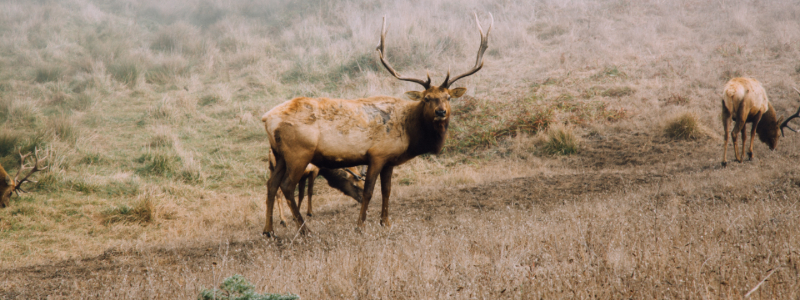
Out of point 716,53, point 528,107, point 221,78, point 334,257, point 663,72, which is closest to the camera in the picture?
point 334,257

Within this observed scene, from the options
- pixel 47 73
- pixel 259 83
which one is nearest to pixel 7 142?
pixel 259 83

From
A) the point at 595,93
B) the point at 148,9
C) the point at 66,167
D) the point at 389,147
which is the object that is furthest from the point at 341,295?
the point at 148,9

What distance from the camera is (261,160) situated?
40.0 ft

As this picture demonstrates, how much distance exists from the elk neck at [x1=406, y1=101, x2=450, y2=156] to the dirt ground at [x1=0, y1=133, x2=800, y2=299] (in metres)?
1.05

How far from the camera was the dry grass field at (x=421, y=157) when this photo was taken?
12.7 ft

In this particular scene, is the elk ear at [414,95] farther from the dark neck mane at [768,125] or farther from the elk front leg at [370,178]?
the dark neck mane at [768,125]

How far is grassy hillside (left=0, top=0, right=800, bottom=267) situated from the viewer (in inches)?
373

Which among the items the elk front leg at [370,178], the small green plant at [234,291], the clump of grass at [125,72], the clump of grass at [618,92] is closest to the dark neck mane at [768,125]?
the clump of grass at [618,92]

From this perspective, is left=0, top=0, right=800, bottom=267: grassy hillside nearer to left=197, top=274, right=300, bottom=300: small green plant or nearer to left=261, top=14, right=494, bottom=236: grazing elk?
left=261, top=14, right=494, bottom=236: grazing elk

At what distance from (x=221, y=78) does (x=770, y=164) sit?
16.8 m

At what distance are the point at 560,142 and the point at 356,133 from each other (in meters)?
6.84

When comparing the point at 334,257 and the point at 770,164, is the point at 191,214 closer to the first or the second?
the point at 334,257

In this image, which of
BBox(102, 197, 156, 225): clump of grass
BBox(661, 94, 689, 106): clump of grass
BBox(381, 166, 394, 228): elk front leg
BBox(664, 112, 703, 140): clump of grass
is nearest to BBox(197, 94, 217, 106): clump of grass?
BBox(102, 197, 156, 225): clump of grass

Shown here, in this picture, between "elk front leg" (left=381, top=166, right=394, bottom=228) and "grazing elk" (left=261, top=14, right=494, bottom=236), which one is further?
"elk front leg" (left=381, top=166, right=394, bottom=228)
